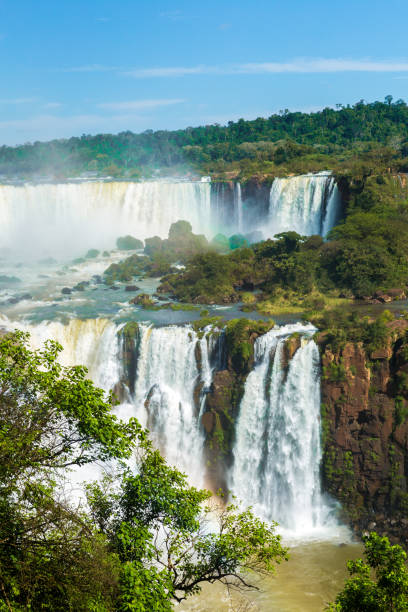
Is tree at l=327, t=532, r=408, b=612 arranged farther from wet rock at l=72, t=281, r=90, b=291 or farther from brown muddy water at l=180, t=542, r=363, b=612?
wet rock at l=72, t=281, r=90, b=291

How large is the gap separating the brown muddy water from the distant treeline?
1560 inches

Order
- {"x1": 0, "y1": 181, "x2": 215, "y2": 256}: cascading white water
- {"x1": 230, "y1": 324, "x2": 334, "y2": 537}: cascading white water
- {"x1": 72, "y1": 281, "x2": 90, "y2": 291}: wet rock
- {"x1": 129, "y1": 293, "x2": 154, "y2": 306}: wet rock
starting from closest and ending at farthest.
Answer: {"x1": 230, "y1": 324, "x2": 334, "y2": 537}: cascading white water → {"x1": 129, "y1": 293, "x2": 154, "y2": 306}: wet rock → {"x1": 72, "y1": 281, "x2": 90, "y2": 291}: wet rock → {"x1": 0, "y1": 181, "x2": 215, "y2": 256}: cascading white water

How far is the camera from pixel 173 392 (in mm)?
20609

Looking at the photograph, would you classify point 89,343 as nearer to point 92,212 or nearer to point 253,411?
point 253,411

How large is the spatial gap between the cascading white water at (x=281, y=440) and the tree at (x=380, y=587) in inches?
388

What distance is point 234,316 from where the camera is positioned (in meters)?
23.4

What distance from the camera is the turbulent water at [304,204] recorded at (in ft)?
112

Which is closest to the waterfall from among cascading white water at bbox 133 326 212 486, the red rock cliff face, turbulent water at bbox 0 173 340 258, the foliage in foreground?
turbulent water at bbox 0 173 340 258

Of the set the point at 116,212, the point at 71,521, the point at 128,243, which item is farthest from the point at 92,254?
the point at 71,521

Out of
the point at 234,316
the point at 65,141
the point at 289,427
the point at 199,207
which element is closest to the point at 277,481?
the point at 289,427

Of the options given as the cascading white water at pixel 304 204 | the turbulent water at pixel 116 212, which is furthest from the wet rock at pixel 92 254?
the cascading white water at pixel 304 204

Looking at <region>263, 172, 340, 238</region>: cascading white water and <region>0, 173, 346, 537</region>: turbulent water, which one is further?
<region>263, 172, 340, 238</region>: cascading white water

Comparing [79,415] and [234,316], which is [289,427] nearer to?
[234,316]

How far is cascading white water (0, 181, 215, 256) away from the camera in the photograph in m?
42.5
